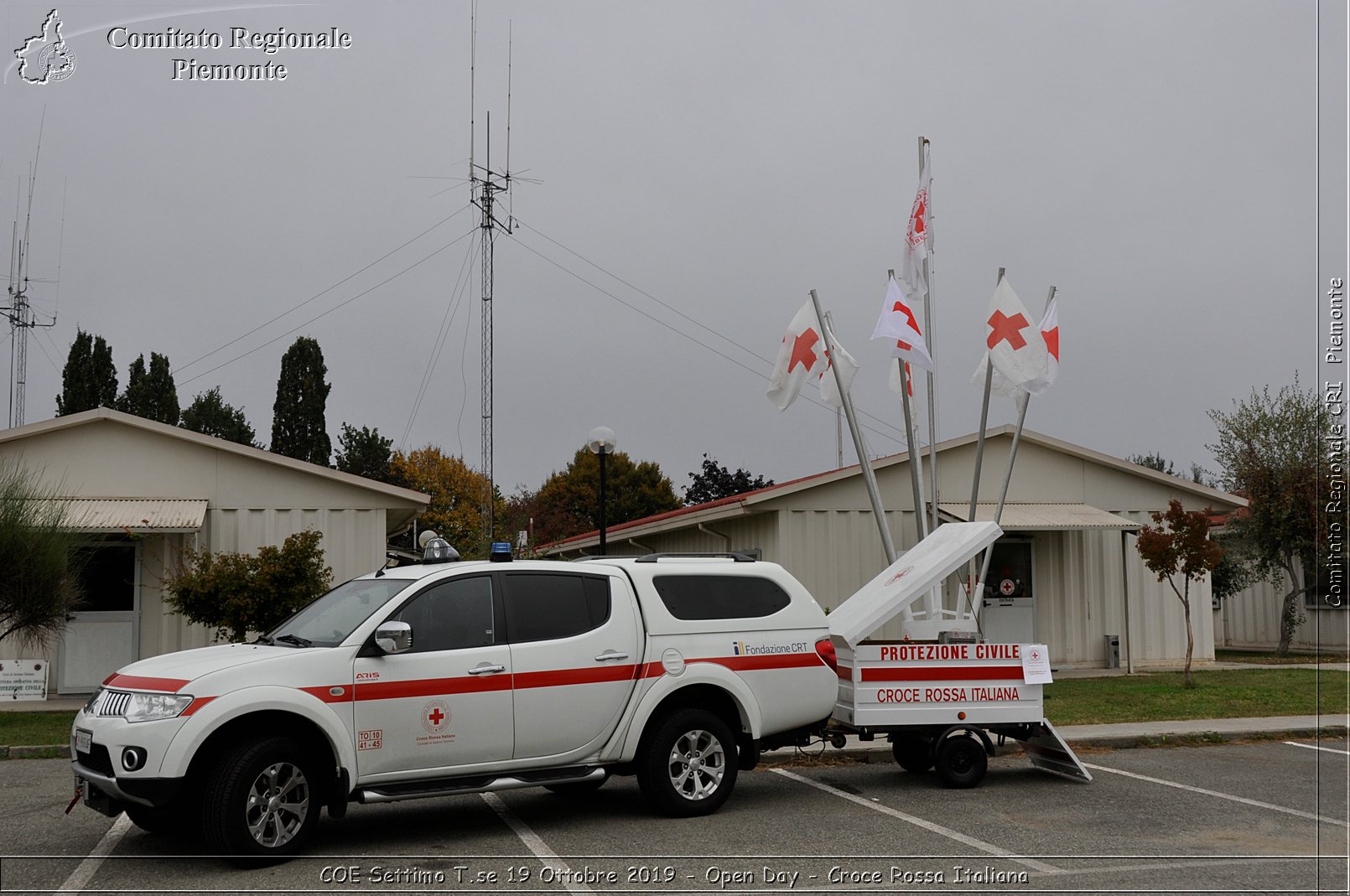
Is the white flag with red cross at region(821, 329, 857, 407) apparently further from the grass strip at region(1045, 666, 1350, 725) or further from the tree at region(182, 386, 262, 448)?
the tree at region(182, 386, 262, 448)

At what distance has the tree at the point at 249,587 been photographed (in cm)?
1471

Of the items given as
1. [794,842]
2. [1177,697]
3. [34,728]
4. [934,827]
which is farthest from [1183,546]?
[34,728]

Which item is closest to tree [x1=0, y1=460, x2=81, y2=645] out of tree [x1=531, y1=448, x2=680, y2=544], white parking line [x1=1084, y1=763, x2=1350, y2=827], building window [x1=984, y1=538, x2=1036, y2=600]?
white parking line [x1=1084, y1=763, x2=1350, y2=827]

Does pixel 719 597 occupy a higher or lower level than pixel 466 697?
higher

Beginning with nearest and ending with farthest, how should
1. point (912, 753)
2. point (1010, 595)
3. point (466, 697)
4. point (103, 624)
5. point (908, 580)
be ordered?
point (466, 697)
point (908, 580)
point (912, 753)
point (103, 624)
point (1010, 595)

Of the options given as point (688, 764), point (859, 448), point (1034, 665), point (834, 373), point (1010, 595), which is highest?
point (834, 373)

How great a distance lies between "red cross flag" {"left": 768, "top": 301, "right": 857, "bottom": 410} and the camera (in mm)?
15586

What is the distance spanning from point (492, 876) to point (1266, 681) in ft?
47.4

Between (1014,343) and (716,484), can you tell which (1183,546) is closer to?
(1014,343)

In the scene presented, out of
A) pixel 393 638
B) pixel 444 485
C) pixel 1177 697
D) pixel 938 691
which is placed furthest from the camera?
pixel 444 485

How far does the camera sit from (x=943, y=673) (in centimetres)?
964

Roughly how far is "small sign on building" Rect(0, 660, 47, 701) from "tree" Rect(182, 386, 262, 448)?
138 ft

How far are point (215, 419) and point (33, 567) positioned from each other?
1745 inches

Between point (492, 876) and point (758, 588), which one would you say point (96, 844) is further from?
point (758, 588)
